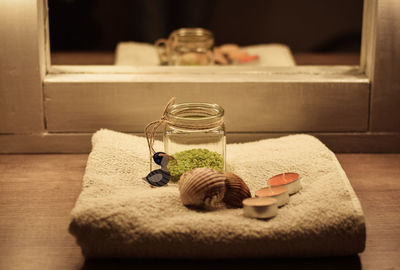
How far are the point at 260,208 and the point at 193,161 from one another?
0.55 feet

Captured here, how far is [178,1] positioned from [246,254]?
132 centimetres

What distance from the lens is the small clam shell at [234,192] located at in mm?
700

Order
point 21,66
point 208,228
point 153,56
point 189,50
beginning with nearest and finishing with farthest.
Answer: point 208,228 < point 21,66 < point 189,50 < point 153,56

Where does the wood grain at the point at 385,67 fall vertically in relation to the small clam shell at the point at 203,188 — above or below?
above

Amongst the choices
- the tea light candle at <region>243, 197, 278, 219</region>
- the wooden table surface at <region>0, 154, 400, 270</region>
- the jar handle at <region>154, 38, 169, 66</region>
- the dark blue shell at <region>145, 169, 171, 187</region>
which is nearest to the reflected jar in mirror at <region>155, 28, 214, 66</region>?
the jar handle at <region>154, 38, 169, 66</region>

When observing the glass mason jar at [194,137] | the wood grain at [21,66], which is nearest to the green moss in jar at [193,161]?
the glass mason jar at [194,137]

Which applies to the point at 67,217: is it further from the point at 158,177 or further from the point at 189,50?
the point at 189,50

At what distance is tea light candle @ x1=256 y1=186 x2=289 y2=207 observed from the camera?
70 centimetres

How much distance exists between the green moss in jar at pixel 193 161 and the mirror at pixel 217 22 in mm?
1056

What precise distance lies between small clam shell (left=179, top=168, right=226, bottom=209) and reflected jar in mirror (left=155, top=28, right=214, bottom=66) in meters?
0.60

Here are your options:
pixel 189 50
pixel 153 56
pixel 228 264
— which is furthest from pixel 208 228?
pixel 153 56

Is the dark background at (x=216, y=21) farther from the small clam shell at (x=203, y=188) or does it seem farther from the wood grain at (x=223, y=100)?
the small clam shell at (x=203, y=188)

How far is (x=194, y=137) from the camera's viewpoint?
844mm

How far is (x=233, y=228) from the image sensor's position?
635 millimetres
